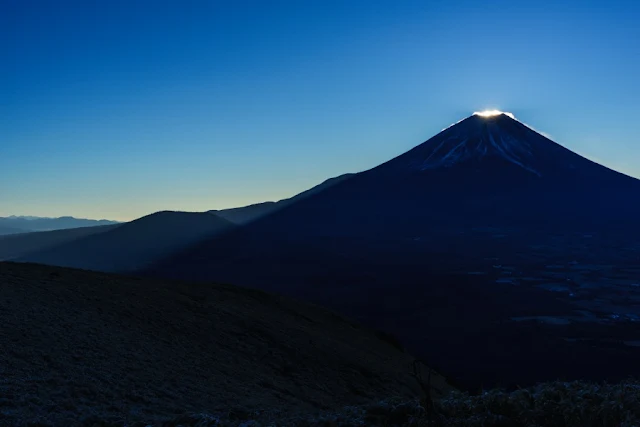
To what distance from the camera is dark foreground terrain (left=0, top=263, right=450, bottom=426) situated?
1086cm

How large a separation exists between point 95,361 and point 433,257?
84.4 m

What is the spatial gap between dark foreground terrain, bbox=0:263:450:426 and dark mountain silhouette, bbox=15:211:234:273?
58503 mm

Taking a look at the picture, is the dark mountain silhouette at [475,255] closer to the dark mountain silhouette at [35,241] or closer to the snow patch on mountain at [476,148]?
the snow patch on mountain at [476,148]

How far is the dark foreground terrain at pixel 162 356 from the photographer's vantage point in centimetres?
1086

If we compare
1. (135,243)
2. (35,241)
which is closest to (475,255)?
(135,243)

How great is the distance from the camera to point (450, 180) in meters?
160

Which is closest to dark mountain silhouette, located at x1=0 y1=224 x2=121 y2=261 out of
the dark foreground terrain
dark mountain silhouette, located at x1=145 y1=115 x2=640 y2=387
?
dark mountain silhouette, located at x1=145 y1=115 x2=640 y2=387

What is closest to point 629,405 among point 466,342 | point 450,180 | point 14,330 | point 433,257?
point 14,330

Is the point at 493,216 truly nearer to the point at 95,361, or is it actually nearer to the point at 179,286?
the point at 179,286

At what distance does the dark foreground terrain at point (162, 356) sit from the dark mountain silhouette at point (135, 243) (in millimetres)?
58503

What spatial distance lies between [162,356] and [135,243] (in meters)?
102

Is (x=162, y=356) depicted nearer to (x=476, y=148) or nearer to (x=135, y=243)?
(x=135, y=243)

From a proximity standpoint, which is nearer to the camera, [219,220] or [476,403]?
[476,403]

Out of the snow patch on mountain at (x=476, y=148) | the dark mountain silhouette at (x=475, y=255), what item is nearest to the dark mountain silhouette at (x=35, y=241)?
the dark mountain silhouette at (x=475, y=255)
